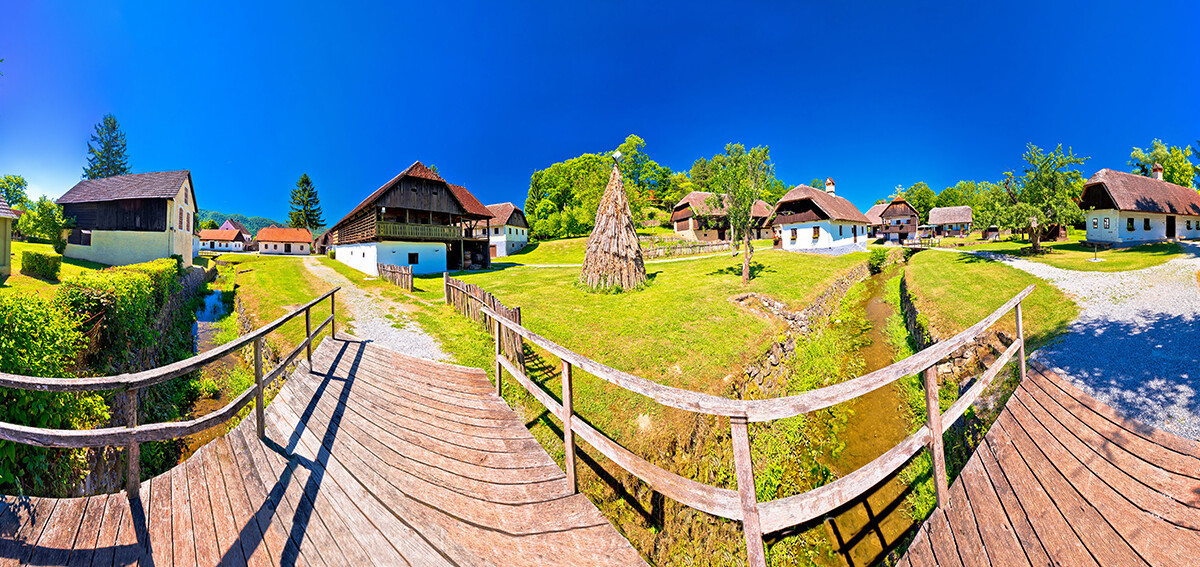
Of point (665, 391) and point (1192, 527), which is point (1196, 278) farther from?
point (665, 391)

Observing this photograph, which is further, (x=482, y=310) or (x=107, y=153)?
(x=107, y=153)

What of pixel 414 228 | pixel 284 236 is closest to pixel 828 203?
pixel 414 228

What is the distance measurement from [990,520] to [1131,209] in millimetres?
37062

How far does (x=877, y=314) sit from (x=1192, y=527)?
14922 mm

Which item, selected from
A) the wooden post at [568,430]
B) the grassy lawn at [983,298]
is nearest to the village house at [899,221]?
the grassy lawn at [983,298]

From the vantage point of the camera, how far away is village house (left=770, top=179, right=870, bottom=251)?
37.1m

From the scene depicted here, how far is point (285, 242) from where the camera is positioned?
68938 millimetres

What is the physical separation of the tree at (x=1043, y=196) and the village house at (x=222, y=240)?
105 meters

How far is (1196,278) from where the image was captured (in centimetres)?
1108

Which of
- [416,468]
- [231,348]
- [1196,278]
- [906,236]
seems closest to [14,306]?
[231,348]

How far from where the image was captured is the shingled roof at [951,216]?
5725 centimetres

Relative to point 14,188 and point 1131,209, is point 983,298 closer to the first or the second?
point 1131,209

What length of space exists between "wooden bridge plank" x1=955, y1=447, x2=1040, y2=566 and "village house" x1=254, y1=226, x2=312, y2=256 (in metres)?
86.8

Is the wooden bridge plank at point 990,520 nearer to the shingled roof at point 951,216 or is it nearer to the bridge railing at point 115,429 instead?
the bridge railing at point 115,429
